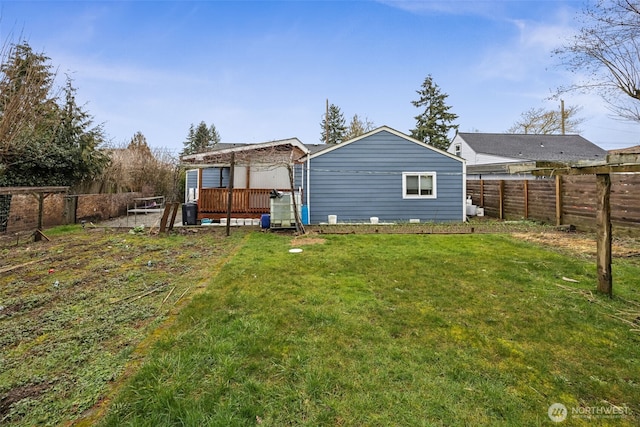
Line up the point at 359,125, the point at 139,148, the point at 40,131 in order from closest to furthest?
1. the point at 40,131
2. the point at 139,148
3. the point at 359,125

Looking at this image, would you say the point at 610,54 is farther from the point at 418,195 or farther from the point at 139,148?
the point at 139,148

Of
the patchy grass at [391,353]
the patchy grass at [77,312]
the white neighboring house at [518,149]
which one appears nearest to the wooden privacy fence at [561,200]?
the patchy grass at [391,353]

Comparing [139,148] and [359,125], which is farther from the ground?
[359,125]

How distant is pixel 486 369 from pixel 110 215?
1607 centimetres

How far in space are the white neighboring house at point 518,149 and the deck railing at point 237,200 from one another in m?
16.3

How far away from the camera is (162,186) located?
20.5 meters

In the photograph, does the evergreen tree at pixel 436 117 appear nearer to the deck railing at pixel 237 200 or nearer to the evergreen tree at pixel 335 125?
the evergreen tree at pixel 335 125

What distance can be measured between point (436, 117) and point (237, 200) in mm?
27293

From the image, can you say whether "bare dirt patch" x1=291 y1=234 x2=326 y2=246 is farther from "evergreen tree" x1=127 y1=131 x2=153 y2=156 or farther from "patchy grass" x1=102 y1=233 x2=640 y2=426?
"evergreen tree" x1=127 y1=131 x2=153 y2=156

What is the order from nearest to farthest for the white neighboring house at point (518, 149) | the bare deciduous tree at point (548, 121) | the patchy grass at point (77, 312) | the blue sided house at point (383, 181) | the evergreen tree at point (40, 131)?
the patchy grass at point (77, 312)
the evergreen tree at point (40, 131)
the blue sided house at point (383, 181)
the white neighboring house at point (518, 149)
the bare deciduous tree at point (548, 121)

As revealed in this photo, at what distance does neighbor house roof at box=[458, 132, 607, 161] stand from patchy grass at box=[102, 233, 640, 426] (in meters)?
21.5

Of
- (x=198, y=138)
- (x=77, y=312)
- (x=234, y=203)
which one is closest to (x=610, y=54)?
(x=234, y=203)

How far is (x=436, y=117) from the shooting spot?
102ft

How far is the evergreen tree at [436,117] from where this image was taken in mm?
31094
